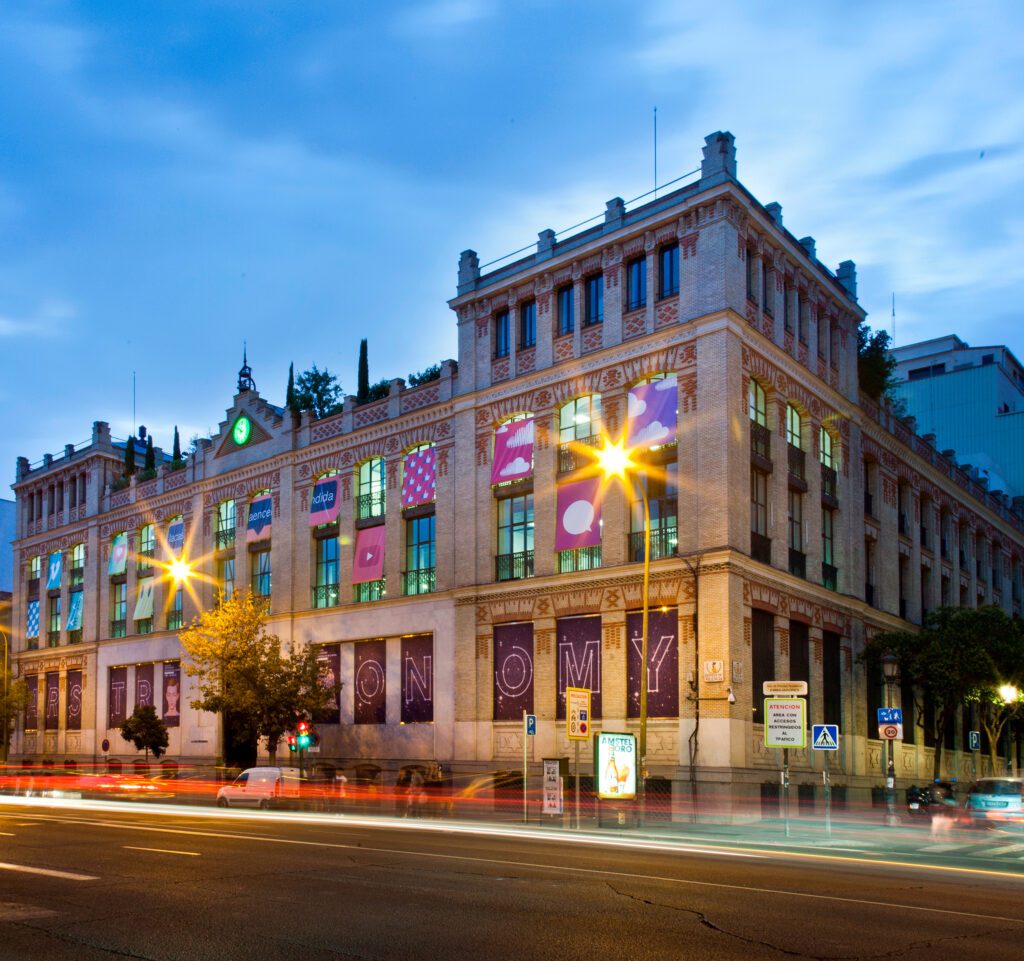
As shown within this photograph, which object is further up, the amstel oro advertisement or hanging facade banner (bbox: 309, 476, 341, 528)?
hanging facade banner (bbox: 309, 476, 341, 528)

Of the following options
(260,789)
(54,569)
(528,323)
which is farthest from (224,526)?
(260,789)

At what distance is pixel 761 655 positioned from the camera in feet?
126

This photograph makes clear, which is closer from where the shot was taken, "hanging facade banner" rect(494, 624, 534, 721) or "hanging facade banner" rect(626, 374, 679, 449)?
"hanging facade banner" rect(626, 374, 679, 449)

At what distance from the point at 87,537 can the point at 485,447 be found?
106 ft

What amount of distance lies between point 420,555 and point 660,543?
38.9 feet

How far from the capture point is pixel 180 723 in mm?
56750

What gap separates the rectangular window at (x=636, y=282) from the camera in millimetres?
40688

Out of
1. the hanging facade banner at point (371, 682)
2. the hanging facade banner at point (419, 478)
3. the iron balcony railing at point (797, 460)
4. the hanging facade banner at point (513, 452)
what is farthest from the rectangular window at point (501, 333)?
the hanging facade banner at point (371, 682)

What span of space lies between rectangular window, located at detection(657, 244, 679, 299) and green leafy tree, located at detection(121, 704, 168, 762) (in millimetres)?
32429

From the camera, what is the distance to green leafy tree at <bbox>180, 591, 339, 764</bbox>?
46656mm

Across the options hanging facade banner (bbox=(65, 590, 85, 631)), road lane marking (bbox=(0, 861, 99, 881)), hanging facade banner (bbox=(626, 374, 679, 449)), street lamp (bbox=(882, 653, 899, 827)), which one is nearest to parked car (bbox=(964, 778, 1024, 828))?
street lamp (bbox=(882, 653, 899, 827))

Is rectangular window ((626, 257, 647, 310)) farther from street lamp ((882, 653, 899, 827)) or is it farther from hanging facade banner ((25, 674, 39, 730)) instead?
hanging facade banner ((25, 674, 39, 730))

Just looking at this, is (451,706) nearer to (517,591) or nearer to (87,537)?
(517,591)

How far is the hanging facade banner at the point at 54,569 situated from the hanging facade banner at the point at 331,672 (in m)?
26.6
